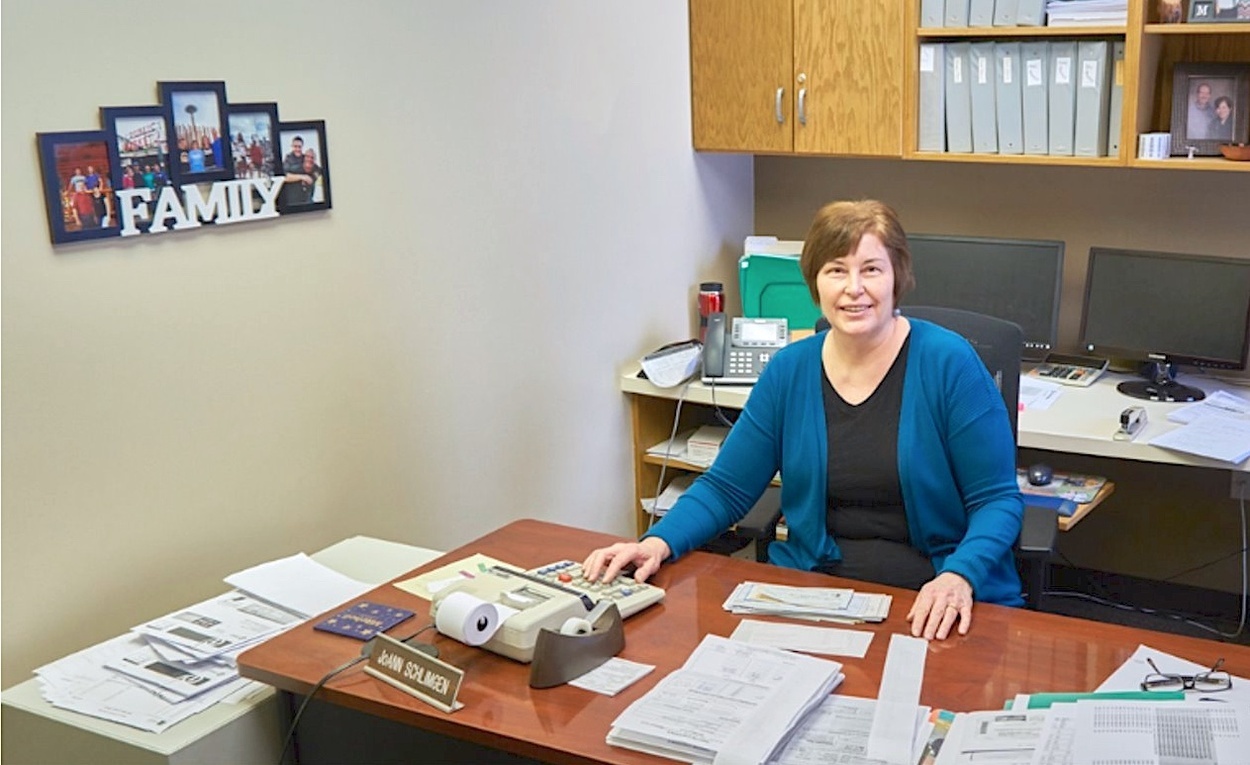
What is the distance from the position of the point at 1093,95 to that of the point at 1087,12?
211 mm

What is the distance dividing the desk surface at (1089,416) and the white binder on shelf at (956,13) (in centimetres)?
105

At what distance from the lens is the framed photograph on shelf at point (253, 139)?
2480 mm

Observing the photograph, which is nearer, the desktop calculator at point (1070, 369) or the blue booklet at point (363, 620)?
the blue booklet at point (363, 620)

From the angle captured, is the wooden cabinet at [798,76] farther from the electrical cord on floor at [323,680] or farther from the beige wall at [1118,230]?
the electrical cord on floor at [323,680]

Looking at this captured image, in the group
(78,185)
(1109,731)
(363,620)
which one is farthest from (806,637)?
(78,185)

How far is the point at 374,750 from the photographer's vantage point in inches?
84.7

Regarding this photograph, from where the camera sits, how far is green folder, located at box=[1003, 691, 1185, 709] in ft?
5.41

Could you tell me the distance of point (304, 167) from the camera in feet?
8.66

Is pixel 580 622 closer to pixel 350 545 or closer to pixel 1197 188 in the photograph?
pixel 350 545

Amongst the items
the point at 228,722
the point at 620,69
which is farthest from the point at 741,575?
the point at 620,69

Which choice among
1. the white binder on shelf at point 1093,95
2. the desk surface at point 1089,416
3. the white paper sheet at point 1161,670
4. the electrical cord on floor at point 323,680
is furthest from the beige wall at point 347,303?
the white paper sheet at point 1161,670

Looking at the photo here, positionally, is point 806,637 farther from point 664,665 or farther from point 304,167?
point 304,167

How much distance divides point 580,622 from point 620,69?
208 cm

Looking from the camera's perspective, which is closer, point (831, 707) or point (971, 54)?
point (831, 707)
